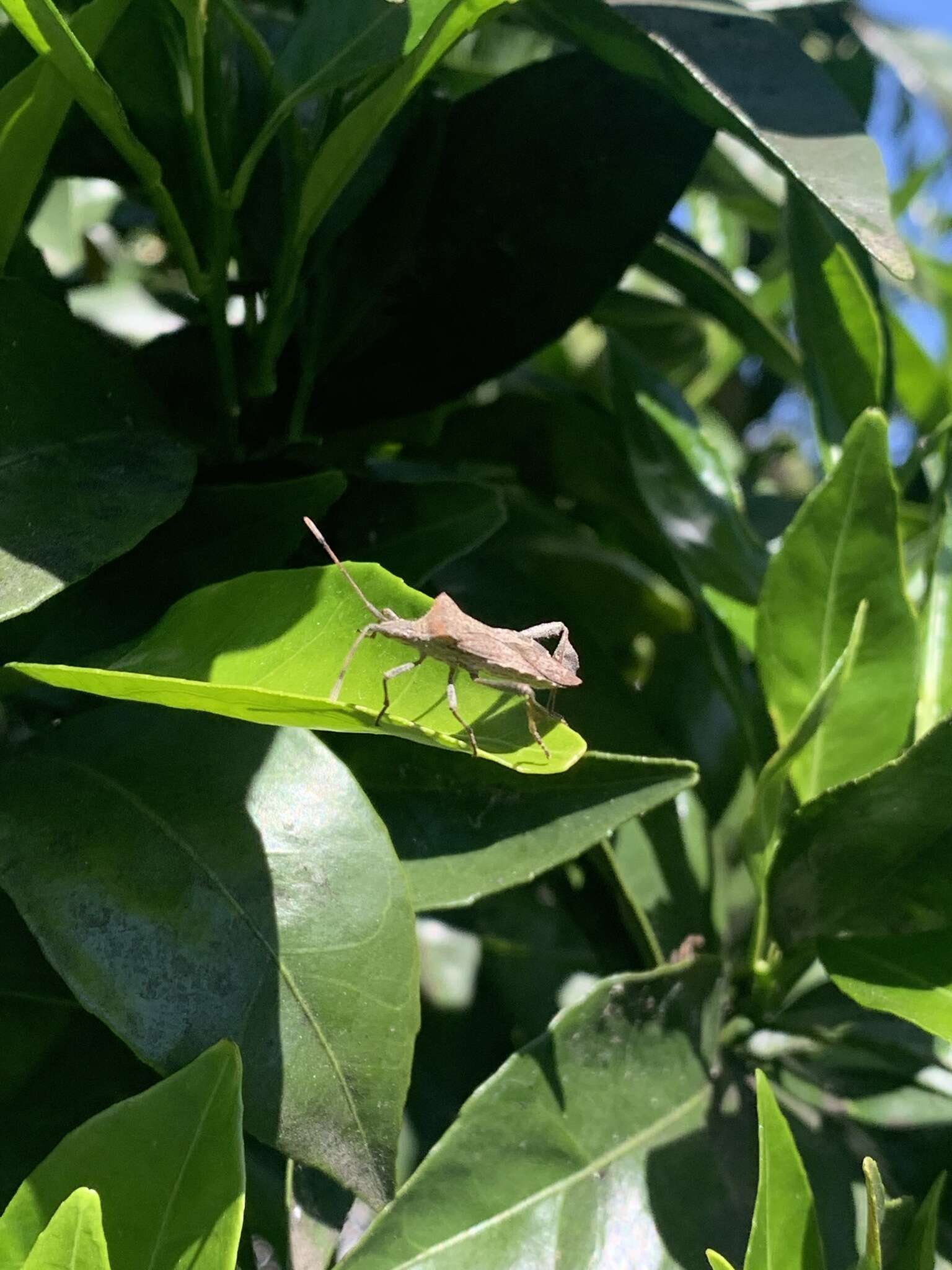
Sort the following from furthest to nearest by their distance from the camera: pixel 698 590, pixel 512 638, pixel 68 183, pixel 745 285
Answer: pixel 745 285
pixel 68 183
pixel 698 590
pixel 512 638

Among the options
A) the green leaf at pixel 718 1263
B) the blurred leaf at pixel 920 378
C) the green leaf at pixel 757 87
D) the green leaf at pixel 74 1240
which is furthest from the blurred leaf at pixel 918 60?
the green leaf at pixel 74 1240

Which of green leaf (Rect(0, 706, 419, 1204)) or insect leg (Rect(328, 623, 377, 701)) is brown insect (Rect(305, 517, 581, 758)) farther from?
green leaf (Rect(0, 706, 419, 1204))

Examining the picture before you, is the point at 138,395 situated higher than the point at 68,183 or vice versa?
the point at 68,183

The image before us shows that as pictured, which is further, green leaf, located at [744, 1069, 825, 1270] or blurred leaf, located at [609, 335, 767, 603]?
blurred leaf, located at [609, 335, 767, 603]

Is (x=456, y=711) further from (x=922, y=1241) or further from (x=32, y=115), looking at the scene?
(x=32, y=115)

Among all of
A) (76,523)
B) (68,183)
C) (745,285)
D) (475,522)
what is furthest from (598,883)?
(68,183)

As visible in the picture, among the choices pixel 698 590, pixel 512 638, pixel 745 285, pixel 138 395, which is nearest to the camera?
pixel 138 395

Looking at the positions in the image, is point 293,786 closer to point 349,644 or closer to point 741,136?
point 349,644

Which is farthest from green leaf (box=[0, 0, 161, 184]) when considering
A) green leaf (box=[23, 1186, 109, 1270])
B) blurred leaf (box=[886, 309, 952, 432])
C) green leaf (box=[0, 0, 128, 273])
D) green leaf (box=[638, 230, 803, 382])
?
blurred leaf (box=[886, 309, 952, 432])
